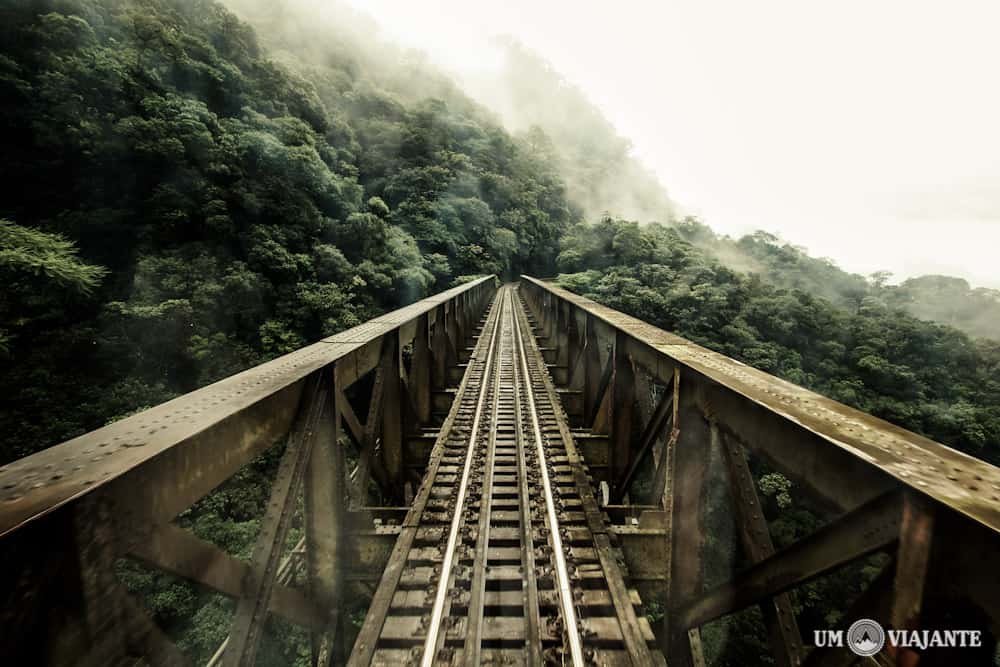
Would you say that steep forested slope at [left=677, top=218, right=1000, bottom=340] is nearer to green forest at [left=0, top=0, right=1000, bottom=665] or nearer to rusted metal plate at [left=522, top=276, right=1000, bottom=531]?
green forest at [left=0, top=0, right=1000, bottom=665]

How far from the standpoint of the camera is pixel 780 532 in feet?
52.5

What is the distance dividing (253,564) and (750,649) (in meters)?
17.5

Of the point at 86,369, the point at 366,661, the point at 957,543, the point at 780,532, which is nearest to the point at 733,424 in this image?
the point at 957,543

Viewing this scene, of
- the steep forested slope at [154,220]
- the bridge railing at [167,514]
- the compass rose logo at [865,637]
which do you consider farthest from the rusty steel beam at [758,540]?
the steep forested slope at [154,220]

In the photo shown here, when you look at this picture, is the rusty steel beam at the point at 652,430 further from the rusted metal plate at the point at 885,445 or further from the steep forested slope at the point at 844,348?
the steep forested slope at the point at 844,348

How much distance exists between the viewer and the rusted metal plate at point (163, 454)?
3.65 ft

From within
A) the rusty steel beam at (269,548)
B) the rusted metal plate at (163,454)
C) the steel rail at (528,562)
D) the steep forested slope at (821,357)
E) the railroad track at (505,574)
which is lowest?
the steep forested slope at (821,357)

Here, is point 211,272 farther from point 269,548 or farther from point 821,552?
point 821,552

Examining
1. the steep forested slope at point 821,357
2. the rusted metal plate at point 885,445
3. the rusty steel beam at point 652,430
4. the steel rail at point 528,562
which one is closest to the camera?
the rusted metal plate at point 885,445

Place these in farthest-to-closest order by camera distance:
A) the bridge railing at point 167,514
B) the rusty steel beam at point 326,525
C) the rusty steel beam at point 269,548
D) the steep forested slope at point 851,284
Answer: the steep forested slope at point 851,284 < the rusty steel beam at point 326,525 < the rusty steel beam at point 269,548 < the bridge railing at point 167,514

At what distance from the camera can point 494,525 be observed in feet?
11.1

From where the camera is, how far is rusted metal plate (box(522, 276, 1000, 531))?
1.10 meters

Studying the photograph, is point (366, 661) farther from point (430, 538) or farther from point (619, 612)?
point (619, 612)

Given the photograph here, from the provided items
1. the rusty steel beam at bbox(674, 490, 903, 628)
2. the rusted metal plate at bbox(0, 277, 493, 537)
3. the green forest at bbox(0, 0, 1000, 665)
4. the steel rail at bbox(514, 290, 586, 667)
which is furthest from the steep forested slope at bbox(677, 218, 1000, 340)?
the rusted metal plate at bbox(0, 277, 493, 537)
